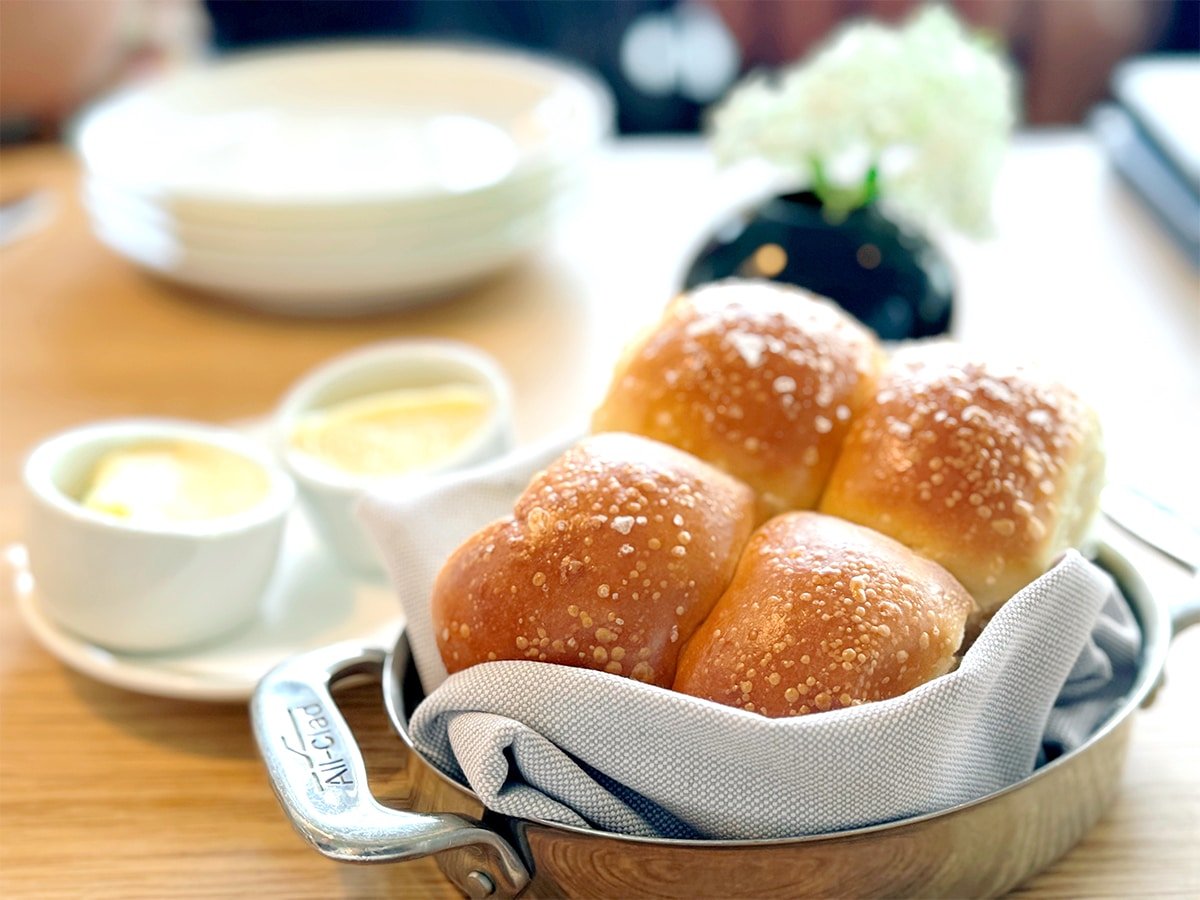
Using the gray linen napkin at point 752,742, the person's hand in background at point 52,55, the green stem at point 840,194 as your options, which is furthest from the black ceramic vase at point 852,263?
the person's hand in background at point 52,55

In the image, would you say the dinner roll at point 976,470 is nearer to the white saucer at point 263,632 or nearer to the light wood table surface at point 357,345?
the light wood table surface at point 357,345

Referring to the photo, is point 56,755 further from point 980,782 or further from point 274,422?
point 980,782

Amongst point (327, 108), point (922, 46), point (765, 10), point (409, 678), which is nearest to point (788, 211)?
point (922, 46)

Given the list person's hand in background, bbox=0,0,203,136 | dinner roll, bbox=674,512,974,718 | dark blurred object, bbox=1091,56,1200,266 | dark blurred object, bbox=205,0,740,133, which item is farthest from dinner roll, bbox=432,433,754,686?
dark blurred object, bbox=205,0,740,133

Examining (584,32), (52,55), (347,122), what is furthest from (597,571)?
(584,32)

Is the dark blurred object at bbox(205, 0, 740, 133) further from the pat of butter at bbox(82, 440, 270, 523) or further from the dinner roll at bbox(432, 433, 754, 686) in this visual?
the dinner roll at bbox(432, 433, 754, 686)

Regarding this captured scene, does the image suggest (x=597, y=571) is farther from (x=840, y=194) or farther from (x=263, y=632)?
(x=840, y=194)
